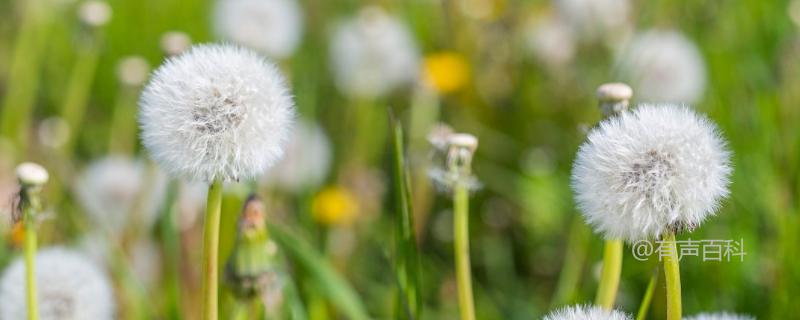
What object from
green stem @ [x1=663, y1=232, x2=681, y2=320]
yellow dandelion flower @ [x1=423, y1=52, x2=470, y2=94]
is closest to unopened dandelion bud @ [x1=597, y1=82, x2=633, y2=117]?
green stem @ [x1=663, y1=232, x2=681, y2=320]

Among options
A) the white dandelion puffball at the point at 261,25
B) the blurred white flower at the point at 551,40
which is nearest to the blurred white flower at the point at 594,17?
the blurred white flower at the point at 551,40

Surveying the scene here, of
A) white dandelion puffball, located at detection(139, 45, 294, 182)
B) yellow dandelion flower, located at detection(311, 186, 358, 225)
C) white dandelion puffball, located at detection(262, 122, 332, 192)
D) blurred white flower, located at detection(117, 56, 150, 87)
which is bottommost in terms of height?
white dandelion puffball, located at detection(139, 45, 294, 182)

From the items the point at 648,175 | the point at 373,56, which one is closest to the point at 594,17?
the point at 373,56

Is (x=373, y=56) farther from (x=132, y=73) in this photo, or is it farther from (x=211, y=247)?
(x=211, y=247)

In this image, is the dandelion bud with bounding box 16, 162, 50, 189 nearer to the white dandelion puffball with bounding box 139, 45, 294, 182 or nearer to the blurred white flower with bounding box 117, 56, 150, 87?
the white dandelion puffball with bounding box 139, 45, 294, 182

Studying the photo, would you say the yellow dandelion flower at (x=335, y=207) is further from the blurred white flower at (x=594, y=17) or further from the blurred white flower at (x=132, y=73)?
the blurred white flower at (x=594, y=17)

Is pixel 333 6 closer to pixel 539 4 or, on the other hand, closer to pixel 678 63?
pixel 539 4

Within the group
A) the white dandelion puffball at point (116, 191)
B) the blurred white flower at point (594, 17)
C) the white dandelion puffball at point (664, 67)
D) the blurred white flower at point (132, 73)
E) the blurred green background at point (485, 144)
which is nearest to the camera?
the blurred green background at point (485, 144)
